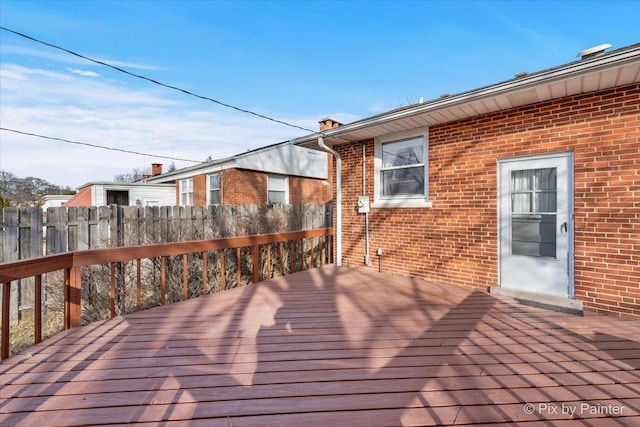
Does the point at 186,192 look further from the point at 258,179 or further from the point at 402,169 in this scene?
the point at 402,169

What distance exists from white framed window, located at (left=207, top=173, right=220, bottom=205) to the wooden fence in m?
5.47

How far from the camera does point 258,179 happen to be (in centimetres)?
1230

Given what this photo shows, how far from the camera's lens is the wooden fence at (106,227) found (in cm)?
471

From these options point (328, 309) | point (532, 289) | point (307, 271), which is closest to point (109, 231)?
point (307, 271)

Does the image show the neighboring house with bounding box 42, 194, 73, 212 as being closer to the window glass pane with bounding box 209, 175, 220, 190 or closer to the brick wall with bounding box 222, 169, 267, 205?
the window glass pane with bounding box 209, 175, 220, 190

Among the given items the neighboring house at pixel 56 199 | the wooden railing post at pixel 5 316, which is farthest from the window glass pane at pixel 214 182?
the neighboring house at pixel 56 199

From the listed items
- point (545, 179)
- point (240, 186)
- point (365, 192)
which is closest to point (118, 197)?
point (240, 186)

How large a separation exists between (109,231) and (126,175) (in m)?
39.9

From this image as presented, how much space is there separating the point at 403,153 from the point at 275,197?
26.6 feet

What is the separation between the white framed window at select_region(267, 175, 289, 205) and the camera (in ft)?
42.1

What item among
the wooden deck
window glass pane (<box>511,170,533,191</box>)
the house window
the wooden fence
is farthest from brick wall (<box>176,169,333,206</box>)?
window glass pane (<box>511,170,533,191</box>)

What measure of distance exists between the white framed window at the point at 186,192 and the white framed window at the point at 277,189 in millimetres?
3595

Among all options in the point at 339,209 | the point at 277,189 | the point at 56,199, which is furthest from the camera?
the point at 56,199

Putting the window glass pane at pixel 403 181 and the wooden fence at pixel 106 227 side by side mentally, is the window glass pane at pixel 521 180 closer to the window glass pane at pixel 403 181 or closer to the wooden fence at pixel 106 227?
the window glass pane at pixel 403 181
